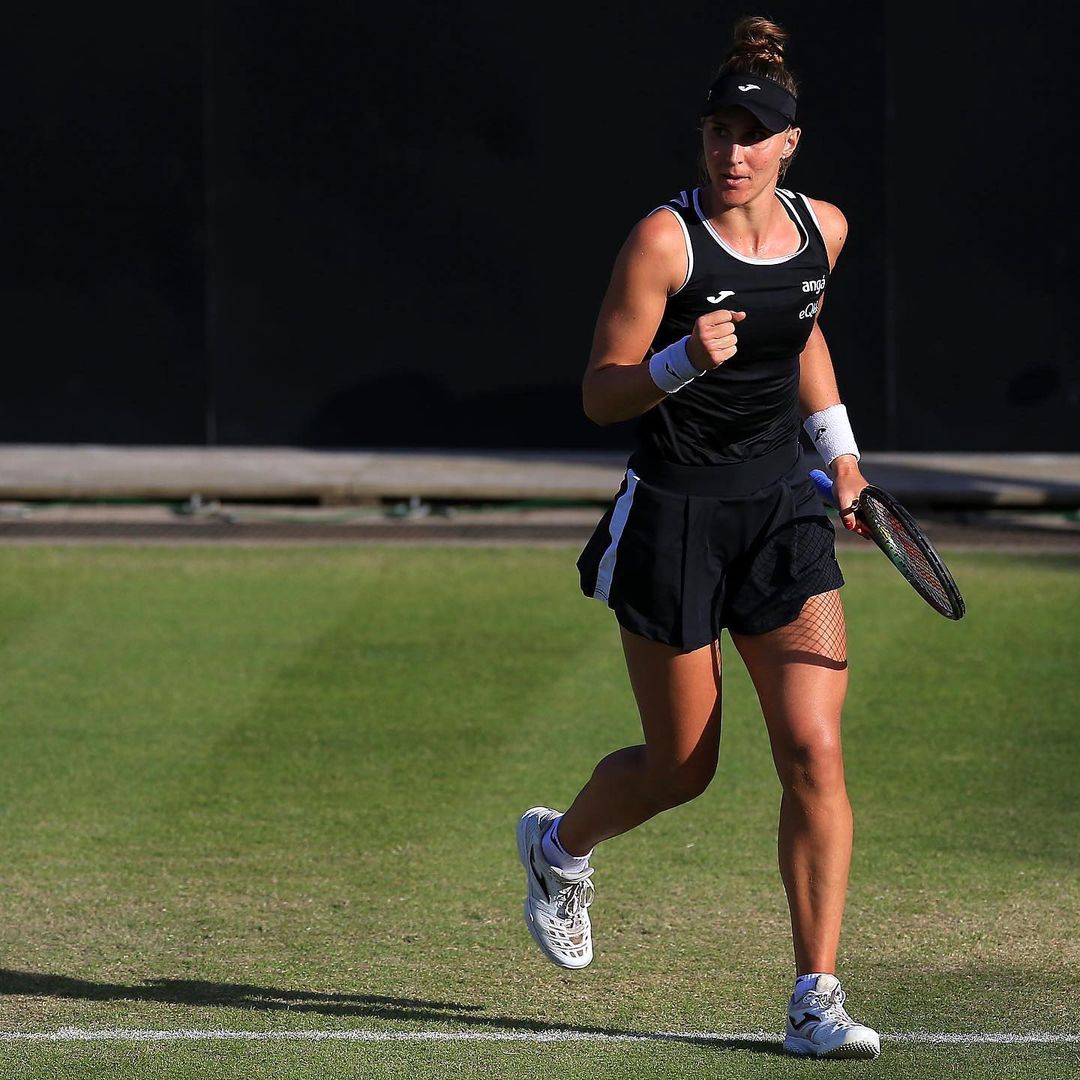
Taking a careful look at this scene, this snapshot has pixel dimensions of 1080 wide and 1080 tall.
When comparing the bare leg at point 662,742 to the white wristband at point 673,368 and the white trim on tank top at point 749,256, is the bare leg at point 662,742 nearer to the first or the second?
the white wristband at point 673,368

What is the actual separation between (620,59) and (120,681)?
23.3 feet

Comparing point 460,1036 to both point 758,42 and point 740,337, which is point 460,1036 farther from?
point 758,42

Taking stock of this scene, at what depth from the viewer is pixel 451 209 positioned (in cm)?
1426

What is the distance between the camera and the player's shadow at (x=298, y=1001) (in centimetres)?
483

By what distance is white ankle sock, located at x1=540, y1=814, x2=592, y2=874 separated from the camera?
5090 millimetres

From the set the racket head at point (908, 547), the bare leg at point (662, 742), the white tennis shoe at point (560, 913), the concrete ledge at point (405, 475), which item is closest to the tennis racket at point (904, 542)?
the racket head at point (908, 547)

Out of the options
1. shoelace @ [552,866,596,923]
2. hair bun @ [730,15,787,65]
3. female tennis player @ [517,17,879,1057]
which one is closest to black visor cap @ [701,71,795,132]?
female tennis player @ [517,17,879,1057]

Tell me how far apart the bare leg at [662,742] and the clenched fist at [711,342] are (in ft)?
2.46

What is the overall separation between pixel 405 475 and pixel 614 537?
8389 mm

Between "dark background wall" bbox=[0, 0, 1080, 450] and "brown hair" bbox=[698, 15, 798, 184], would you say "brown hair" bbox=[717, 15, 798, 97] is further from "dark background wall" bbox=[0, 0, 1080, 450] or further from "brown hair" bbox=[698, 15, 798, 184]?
"dark background wall" bbox=[0, 0, 1080, 450]

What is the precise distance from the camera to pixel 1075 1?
1368 cm

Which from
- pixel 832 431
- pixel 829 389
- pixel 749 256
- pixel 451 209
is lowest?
pixel 832 431

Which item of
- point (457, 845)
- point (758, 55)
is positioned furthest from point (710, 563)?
point (457, 845)

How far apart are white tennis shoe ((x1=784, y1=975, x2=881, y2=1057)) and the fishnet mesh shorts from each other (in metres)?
0.82
